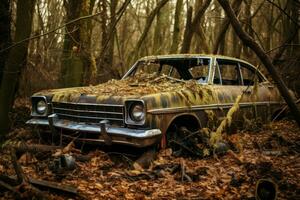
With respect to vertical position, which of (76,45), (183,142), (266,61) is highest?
(76,45)

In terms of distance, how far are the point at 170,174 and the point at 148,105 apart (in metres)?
0.93

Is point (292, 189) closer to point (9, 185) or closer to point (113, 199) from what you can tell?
point (113, 199)

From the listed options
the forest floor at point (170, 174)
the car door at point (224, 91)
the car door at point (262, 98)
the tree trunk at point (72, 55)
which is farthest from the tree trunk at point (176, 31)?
the forest floor at point (170, 174)

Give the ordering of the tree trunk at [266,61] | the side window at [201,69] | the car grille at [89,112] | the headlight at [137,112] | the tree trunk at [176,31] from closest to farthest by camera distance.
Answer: the tree trunk at [266,61] → the headlight at [137,112] → the car grille at [89,112] → the side window at [201,69] → the tree trunk at [176,31]

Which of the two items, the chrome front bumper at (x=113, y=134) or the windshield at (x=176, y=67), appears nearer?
the chrome front bumper at (x=113, y=134)

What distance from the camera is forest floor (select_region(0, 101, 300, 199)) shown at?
4.36 meters

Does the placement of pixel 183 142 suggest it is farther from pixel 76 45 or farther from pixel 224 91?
pixel 76 45

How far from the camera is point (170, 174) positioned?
503cm

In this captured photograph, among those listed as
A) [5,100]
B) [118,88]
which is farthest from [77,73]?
[118,88]

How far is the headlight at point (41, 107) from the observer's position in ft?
21.0

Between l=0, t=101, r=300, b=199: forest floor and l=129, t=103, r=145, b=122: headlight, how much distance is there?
1.84 ft

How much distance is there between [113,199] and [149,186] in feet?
1.82

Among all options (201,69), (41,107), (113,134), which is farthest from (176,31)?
(113,134)

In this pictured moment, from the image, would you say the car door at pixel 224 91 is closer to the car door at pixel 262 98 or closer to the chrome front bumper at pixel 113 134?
the car door at pixel 262 98
